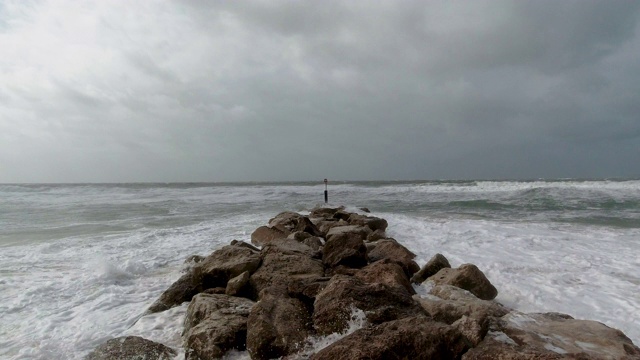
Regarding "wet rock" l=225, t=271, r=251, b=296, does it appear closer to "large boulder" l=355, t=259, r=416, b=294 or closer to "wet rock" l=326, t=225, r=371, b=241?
"large boulder" l=355, t=259, r=416, b=294

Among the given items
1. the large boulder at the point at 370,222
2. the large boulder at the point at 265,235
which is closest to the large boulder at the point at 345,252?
the large boulder at the point at 265,235

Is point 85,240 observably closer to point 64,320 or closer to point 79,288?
point 79,288

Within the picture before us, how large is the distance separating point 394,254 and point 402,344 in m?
3.81

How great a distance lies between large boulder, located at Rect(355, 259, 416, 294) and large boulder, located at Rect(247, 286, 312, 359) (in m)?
1.27

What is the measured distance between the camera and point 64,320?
4.52 m

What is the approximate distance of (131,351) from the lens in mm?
3371

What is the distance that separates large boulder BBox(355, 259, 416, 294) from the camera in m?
4.63

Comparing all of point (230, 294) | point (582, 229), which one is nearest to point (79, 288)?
point (230, 294)

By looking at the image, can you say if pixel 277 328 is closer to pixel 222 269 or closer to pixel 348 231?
pixel 222 269

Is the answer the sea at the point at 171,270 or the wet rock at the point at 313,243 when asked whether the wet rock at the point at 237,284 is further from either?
the wet rock at the point at 313,243

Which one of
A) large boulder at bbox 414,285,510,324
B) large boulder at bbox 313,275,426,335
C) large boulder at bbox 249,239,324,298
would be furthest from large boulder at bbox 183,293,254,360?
large boulder at bbox 414,285,510,324

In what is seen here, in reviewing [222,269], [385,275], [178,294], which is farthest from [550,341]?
[178,294]

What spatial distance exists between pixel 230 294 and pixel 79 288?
2.83 meters

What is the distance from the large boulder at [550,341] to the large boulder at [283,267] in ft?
7.30
